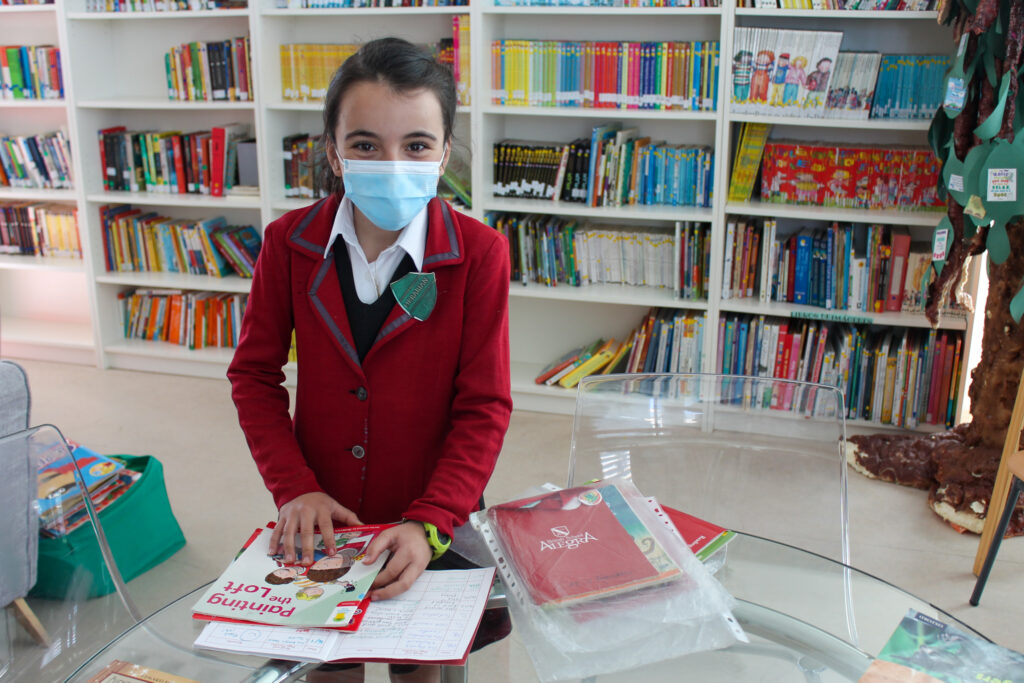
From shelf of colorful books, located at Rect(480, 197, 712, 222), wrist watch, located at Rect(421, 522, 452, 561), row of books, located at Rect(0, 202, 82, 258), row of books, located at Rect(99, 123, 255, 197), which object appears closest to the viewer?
wrist watch, located at Rect(421, 522, 452, 561)

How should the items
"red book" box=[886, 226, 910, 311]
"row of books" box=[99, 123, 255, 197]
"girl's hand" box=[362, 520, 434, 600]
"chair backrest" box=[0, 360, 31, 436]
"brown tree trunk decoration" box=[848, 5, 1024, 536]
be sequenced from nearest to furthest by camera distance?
"girl's hand" box=[362, 520, 434, 600] → "chair backrest" box=[0, 360, 31, 436] → "brown tree trunk decoration" box=[848, 5, 1024, 536] → "red book" box=[886, 226, 910, 311] → "row of books" box=[99, 123, 255, 197]

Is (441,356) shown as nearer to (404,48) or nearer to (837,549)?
(404,48)

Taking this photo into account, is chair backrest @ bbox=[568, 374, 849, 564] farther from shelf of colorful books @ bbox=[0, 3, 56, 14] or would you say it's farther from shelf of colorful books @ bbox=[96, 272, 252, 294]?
shelf of colorful books @ bbox=[0, 3, 56, 14]

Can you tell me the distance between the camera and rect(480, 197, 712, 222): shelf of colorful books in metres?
3.33

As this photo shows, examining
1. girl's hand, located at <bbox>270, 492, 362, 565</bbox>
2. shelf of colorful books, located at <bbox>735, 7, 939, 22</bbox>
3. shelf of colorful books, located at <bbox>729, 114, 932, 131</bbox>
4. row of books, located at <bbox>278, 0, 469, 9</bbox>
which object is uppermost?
row of books, located at <bbox>278, 0, 469, 9</bbox>

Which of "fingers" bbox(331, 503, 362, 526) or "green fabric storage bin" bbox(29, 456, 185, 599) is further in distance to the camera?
"green fabric storage bin" bbox(29, 456, 185, 599)

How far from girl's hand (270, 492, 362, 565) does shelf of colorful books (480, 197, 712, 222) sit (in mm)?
2292

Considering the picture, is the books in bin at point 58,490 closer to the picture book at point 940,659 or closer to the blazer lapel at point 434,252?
the blazer lapel at point 434,252

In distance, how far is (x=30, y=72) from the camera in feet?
13.2

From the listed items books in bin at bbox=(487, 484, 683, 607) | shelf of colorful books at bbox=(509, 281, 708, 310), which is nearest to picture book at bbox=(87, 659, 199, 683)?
books in bin at bbox=(487, 484, 683, 607)

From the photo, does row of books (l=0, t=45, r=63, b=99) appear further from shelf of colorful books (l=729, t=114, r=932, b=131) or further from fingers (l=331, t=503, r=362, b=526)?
fingers (l=331, t=503, r=362, b=526)

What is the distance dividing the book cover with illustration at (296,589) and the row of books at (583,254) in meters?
2.50

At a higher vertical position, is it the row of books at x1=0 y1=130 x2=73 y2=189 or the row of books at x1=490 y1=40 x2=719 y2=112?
the row of books at x1=490 y1=40 x2=719 y2=112

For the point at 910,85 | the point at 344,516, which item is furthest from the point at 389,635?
the point at 910,85
